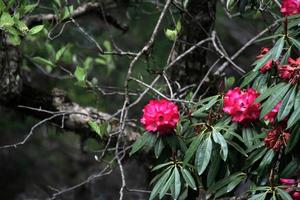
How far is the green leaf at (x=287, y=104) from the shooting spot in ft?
4.89

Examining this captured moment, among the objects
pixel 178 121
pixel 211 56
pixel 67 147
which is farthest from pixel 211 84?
pixel 67 147

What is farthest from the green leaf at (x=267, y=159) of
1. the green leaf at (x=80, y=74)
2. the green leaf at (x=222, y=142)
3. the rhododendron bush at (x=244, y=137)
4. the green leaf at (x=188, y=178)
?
the green leaf at (x=80, y=74)

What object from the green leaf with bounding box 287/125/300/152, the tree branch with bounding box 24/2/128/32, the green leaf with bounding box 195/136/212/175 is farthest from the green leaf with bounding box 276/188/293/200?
the tree branch with bounding box 24/2/128/32

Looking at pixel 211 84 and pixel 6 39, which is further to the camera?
pixel 6 39

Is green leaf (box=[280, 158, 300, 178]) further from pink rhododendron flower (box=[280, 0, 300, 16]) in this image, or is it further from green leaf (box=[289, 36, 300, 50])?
pink rhododendron flower (box=[280, 0, 300, 16])

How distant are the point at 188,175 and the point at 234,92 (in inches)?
11.5

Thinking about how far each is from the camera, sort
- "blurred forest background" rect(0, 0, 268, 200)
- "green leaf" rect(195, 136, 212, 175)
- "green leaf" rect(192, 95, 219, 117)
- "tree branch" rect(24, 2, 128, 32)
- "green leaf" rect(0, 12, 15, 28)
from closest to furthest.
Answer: "green leaf" rect(195, 136, 212, 175)
"green leaf" rect(192, 95, 219, 117)
"green leaf" rect(0, 12, 15, 28)
"tree branch" rect(24, 2, 128, 32)
"blurred forest background" rect(0, 0, 268, 200)

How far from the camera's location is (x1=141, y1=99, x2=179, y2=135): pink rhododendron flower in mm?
1729

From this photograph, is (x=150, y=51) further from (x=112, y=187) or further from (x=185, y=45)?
(x=112, y=187)

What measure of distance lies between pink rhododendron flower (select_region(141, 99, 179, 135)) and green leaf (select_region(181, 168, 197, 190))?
134mm

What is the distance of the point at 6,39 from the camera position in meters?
2.58

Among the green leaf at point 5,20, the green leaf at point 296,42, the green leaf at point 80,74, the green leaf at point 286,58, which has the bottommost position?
the green leaf at point 80,74

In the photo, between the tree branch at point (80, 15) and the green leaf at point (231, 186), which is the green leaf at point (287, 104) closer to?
the green leaf at point (231, 186)

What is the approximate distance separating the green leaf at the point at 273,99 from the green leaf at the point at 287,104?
1 centimetres
